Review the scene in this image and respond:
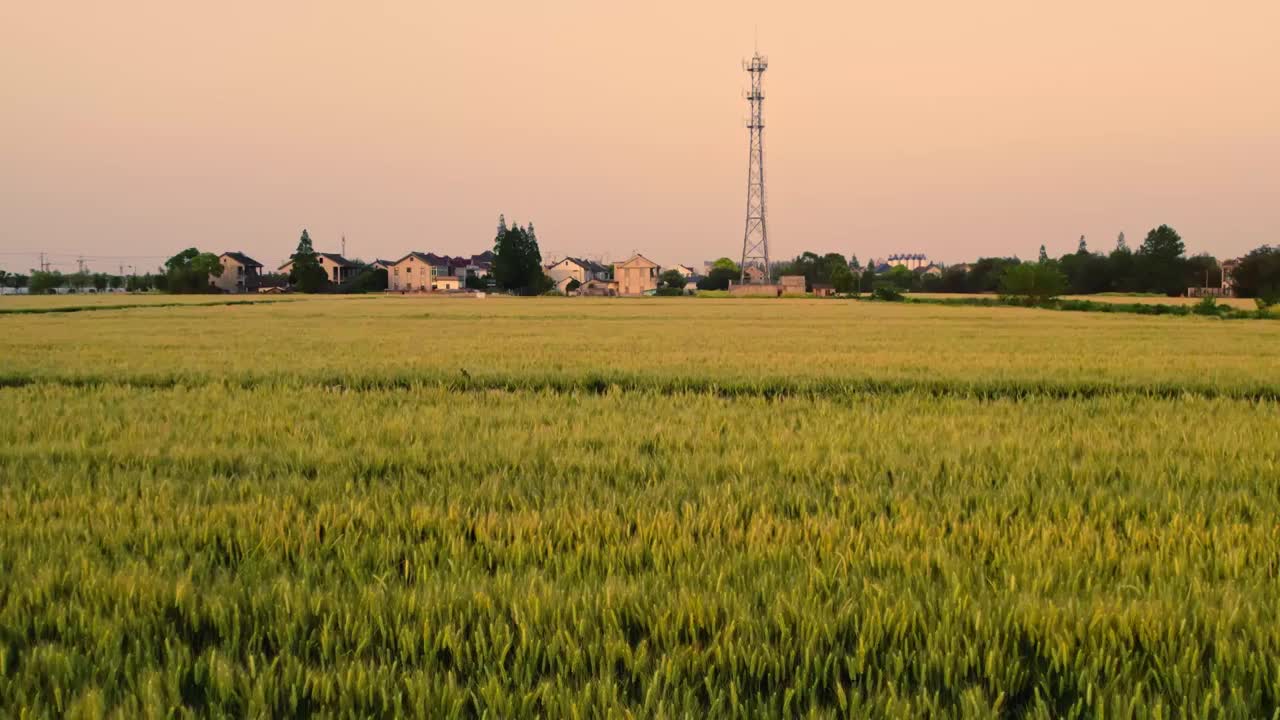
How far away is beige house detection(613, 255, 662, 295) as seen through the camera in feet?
487

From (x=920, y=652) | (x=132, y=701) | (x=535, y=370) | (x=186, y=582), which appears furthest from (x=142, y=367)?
(x=920, y=652)

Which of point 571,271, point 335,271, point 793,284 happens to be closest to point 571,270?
point 571,271

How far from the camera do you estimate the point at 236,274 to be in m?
148

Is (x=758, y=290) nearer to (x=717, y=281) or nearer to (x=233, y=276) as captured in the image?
(x=717, y=281)

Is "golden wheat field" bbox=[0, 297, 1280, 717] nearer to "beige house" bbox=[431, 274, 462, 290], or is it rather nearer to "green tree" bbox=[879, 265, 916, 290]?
"beige house" bbox=[431, 274, 462, 290]

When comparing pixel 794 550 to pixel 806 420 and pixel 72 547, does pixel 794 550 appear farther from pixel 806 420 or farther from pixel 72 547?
pixel 806 420

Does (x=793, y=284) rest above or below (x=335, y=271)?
below

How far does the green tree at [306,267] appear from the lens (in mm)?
115438

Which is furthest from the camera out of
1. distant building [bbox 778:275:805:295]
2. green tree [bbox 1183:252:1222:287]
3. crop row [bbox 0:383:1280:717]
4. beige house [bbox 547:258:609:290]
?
beige house [bbox 547:258:609:290]

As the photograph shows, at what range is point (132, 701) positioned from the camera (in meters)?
2.20

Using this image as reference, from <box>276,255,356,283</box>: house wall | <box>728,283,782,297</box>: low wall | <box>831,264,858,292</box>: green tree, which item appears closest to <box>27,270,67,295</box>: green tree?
<box>276,255,356,283</box>: house wall

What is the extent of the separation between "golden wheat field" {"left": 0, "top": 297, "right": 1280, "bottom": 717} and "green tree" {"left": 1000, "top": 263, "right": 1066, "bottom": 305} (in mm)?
75491

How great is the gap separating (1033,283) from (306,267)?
319ft

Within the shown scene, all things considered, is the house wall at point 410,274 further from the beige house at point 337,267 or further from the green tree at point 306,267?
the green tree at point 306,267
